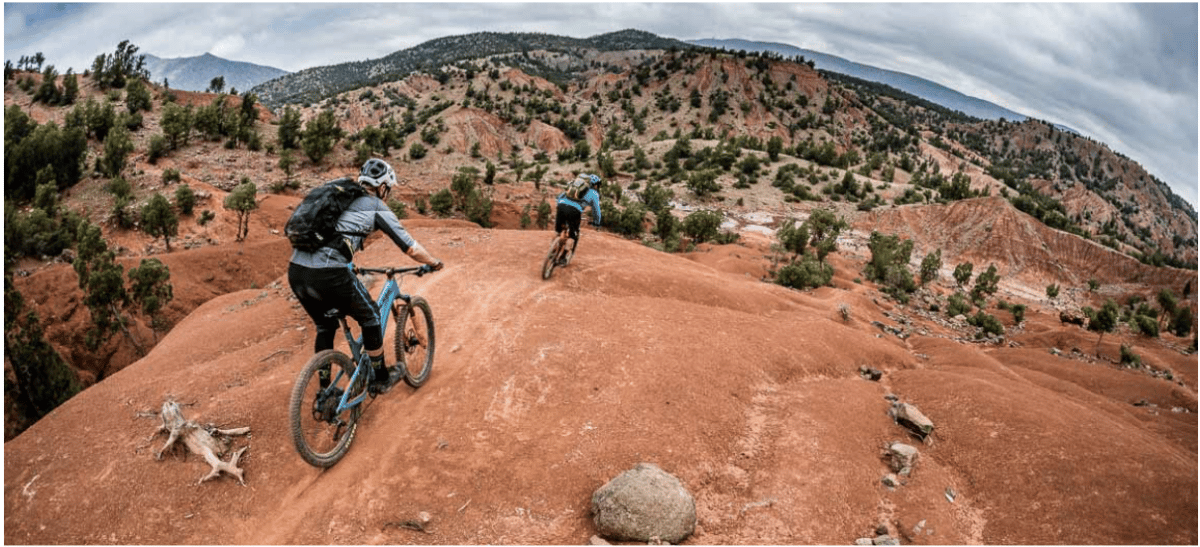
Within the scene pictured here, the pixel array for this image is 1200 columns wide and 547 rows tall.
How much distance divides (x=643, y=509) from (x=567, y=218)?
6860 mm

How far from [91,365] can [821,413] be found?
18.4 m

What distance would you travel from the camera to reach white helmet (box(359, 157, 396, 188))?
545 centimetres

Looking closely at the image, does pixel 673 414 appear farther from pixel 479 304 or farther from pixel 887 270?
pixel 887 270

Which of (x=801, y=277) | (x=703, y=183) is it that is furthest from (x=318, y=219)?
(x=703, y=183)

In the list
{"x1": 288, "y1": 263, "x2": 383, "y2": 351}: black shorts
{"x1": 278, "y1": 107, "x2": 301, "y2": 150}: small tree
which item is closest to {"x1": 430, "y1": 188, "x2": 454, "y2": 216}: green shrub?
{"x1": 278, "y1": 107, "x2": 301, "y2": 150}: small tree

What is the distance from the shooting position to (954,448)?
6.55 metres

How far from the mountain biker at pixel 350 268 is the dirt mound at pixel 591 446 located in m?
1.10

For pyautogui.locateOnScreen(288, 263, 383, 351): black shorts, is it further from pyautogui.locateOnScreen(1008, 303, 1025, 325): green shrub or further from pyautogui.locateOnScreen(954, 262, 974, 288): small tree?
pyautogui.locateOnScreen(954, 262, 974, 288): small tree

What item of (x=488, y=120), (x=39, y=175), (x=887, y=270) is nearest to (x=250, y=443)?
(x=887, y=270)

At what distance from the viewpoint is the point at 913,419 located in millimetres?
6875

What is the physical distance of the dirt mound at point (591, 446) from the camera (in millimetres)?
4914

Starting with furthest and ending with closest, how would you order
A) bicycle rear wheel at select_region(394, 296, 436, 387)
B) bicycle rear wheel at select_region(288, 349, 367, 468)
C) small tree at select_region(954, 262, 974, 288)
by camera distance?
small tree at select_region(954, 262, 974, 288), bicycle rear wheel at select_region(394, 296, 436, 387), bicycle rear wheel at select_region(288, 349, 367, 468)

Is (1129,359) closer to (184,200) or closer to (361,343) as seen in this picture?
(361,343)

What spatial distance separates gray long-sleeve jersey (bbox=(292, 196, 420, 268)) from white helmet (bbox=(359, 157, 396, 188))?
0.16 m
